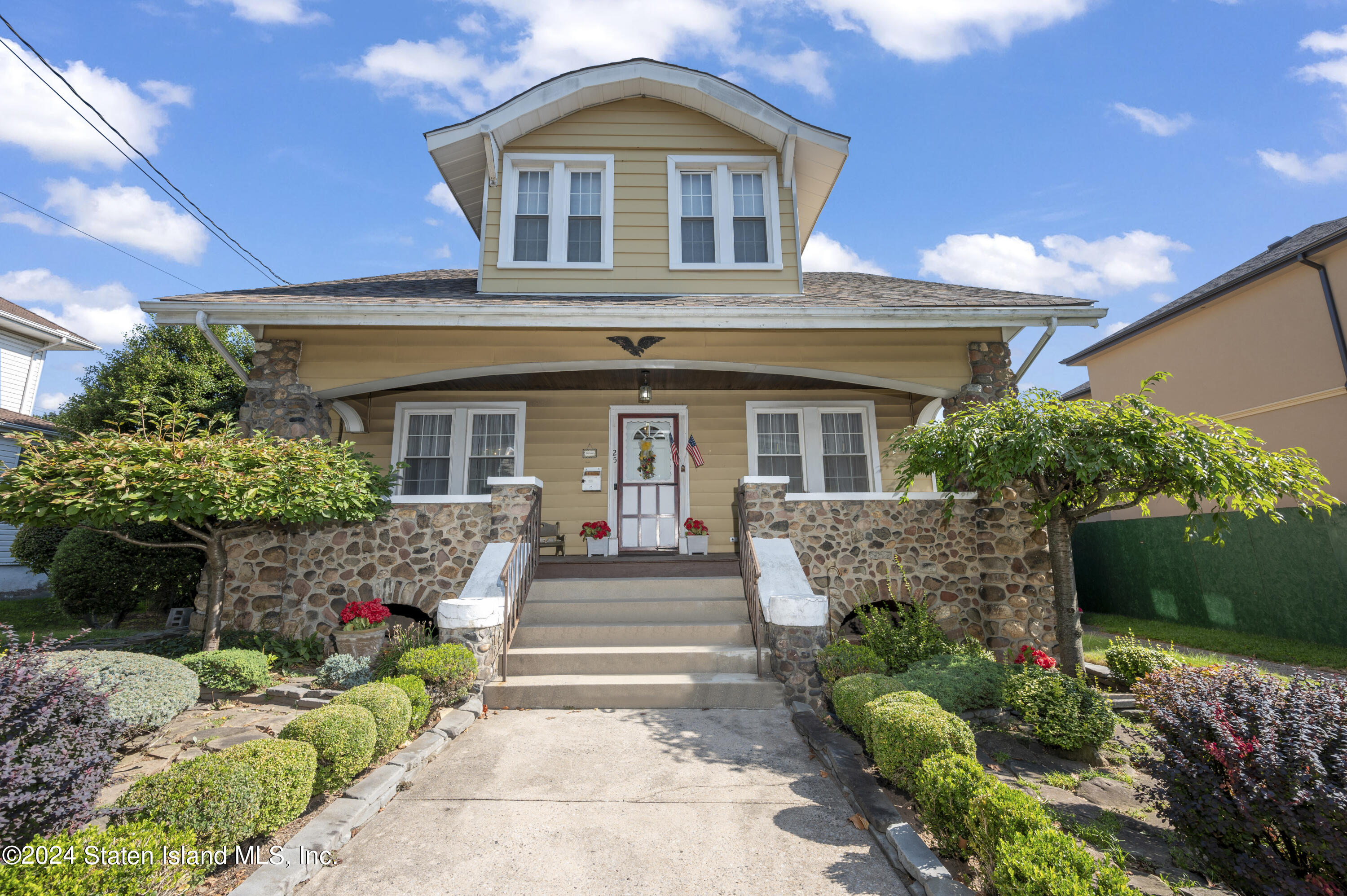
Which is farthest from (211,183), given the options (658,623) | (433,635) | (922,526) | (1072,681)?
(1072,681)

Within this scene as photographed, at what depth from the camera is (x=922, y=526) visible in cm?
753

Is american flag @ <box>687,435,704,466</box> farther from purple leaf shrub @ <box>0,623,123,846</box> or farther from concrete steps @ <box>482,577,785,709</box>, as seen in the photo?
purple leaf shrub @ <box>0,623,123,846</box>

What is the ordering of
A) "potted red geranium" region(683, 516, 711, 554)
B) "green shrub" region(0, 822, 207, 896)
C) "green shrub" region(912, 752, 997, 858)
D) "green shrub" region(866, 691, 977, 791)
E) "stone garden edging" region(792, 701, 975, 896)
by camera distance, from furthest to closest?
"potted red geranium" region(683, 516, 711, 554), "green shrub" region(866, 691, 977, 791), "green shrub" region(912, 752, 997, 858), "stone garden edging" region(792, 701, 975, 896), "green shrub" region(0, 822, 207, 896)

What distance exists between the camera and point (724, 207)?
9.52 meters

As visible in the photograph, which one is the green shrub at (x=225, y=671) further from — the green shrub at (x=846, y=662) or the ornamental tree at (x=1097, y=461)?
the ornamental tree at (x=1097, y=461)

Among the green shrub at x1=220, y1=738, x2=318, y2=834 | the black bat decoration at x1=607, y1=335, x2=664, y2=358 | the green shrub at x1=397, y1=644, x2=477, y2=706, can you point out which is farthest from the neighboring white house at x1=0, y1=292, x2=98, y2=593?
the green shrub at x1=220, y1=738, x2=318, y2=834

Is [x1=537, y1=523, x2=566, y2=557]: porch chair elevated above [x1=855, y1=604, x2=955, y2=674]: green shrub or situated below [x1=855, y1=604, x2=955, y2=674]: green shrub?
above

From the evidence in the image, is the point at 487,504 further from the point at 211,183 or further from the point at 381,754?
the point at 211,183

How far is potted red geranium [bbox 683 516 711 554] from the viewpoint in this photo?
8906 millimetres

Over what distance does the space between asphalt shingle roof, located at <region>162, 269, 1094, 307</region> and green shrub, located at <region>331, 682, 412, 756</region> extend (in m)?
4.60

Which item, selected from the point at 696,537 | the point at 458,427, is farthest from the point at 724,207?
the point at 458,427

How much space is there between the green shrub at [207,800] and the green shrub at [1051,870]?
11.4 feet

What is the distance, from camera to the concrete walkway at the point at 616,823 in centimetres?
296

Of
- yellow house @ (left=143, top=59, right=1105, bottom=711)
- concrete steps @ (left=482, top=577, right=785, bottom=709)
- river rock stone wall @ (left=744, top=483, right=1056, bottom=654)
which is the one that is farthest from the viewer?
yellow house @ (left=143, top=59, right=1105, bottom=711)
